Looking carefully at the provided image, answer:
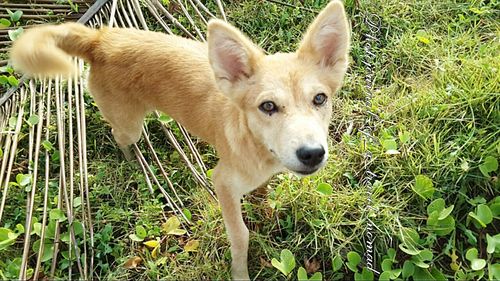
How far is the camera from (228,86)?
2.98m

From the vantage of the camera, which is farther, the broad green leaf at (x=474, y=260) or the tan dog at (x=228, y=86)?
the broad green leaf at (x=474, y=260)

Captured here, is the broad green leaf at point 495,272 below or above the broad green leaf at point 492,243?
below

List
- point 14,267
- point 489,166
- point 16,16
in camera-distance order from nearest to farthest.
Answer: point 14,267, point 489,166, point 16,16

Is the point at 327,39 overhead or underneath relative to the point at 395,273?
overhead

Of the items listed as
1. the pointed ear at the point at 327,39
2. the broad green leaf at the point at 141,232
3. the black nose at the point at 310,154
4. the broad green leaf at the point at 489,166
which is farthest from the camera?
the broad green leaf at the point at 141,232

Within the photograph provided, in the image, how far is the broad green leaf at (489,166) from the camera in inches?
140

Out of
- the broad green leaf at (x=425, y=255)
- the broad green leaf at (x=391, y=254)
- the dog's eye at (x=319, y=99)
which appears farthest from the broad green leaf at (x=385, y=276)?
the dog's eye at (x=319, y=99)

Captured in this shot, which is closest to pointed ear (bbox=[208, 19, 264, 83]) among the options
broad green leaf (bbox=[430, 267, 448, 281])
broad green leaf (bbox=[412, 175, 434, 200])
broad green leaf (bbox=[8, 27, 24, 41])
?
broad green leaf (bbox=[412, 175, 434, 200])

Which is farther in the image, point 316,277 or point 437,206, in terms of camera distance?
point 437,206

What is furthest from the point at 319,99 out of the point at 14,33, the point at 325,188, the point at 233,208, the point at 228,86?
the point at 14,33

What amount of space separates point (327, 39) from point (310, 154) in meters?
0.70

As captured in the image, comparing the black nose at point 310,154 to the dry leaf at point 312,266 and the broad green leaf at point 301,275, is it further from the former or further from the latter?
the dry leaf at point 312,266

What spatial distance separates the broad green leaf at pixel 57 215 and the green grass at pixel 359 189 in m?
0.27

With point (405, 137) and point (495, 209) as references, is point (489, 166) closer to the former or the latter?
point (495, 209)
